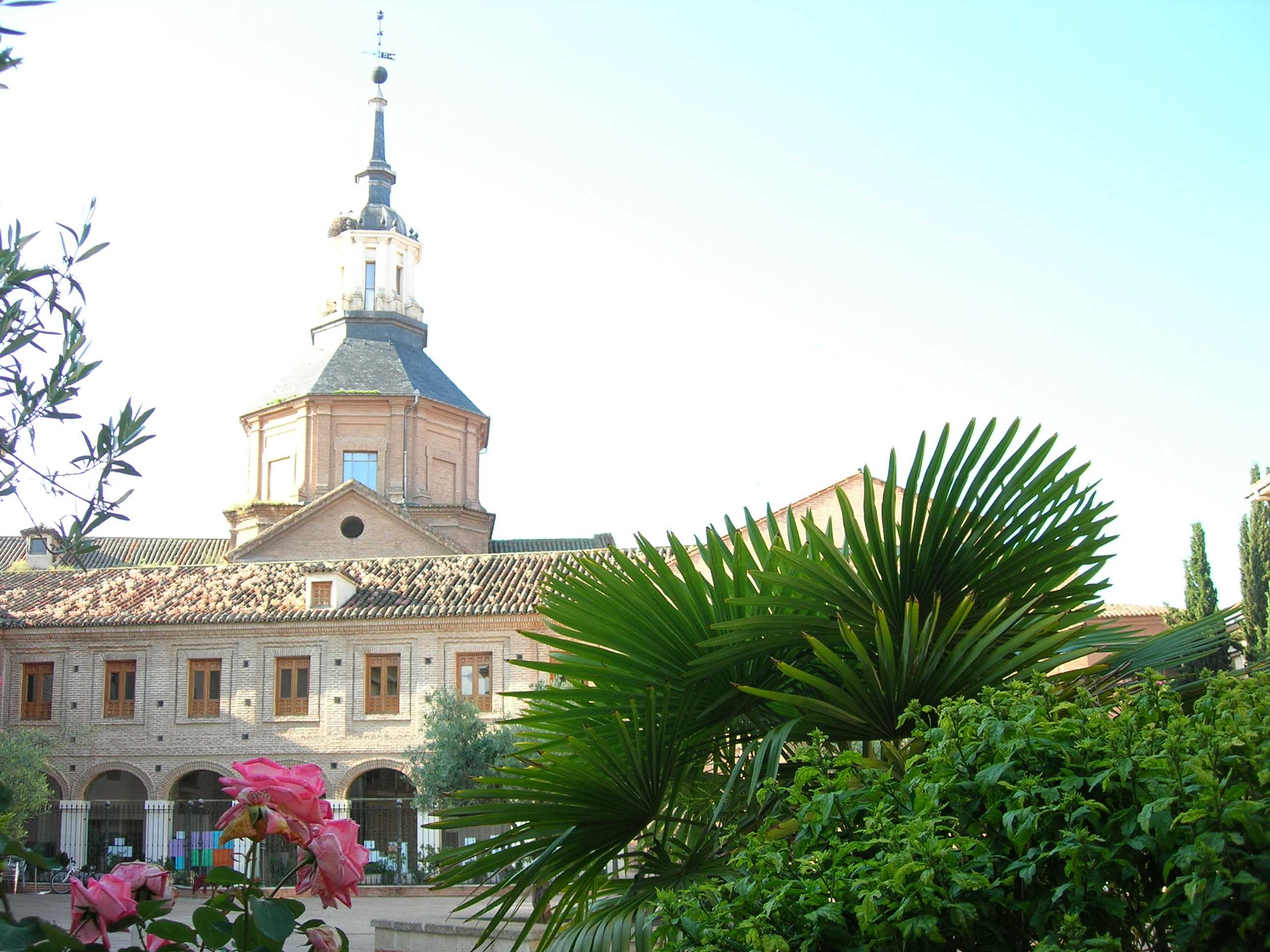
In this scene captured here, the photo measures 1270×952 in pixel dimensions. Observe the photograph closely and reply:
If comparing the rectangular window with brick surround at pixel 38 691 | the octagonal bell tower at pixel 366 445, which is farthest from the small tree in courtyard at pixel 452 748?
the octagonal bell tower at pixel 366 445

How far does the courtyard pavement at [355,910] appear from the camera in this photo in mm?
19500

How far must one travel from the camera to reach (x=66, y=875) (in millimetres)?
28594

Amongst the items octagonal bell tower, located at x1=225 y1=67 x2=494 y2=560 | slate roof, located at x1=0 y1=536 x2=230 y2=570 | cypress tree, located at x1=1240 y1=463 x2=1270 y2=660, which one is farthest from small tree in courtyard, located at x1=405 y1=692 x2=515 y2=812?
slate roof, located at x1=0 y1=536 x2=230 y2=570

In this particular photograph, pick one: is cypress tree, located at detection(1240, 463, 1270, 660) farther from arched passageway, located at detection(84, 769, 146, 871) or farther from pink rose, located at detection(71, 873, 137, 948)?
pink rose, located at detection(71, 873, 137, 948)

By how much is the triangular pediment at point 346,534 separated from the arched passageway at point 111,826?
853 centimetres

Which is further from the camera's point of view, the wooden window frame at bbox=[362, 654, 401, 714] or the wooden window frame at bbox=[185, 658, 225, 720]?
the wooden window frame at bbox=[185, 658, 225, 720]

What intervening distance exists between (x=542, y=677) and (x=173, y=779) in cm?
935

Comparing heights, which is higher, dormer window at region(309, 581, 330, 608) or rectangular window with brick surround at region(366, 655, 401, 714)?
dormer window at region(309, 581, 330, 608)

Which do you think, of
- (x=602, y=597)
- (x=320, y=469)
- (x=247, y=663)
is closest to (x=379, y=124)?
(x=320, y=469)

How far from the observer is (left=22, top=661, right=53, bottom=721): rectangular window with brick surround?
3191 centimetres

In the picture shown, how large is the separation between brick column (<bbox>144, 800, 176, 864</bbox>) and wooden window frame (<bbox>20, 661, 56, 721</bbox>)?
3.71 m

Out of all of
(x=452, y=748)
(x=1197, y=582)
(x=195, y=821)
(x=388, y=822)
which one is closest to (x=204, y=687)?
(x=195, y=821)

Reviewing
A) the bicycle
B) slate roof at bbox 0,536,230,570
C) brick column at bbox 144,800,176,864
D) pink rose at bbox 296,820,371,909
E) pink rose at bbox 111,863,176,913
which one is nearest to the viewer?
pink rose at bbox 111,863,176,913

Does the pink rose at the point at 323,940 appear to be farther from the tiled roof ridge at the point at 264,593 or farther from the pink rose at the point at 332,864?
the tiled roof ridge at the point at 264,593
